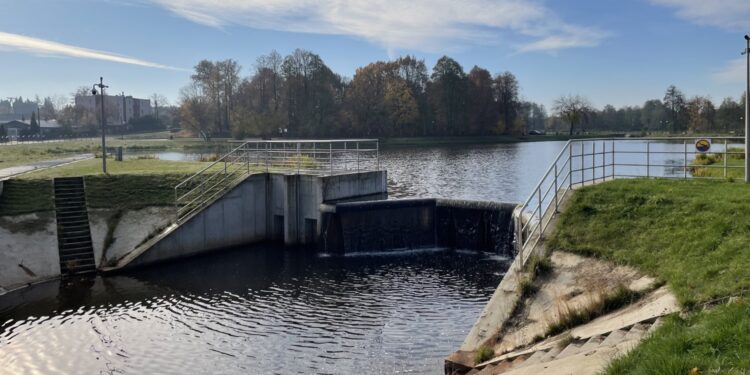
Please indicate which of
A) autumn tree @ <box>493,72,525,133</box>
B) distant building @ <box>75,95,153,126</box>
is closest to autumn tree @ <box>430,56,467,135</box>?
autumn tree @ <box>493,72,525,133</box>

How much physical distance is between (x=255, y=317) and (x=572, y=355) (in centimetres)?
916

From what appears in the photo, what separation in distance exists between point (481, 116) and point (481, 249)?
273ft

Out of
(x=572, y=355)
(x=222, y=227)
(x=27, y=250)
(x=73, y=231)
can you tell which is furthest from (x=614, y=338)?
(x=73, y=231)

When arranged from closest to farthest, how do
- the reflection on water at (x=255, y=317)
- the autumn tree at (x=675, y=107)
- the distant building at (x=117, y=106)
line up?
the reflection on water at (x=255, y=317) < the autumn tree at (x=675, y=107) < the distant building at (x=117, y=106)

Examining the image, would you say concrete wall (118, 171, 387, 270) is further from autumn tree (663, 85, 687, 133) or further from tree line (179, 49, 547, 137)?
autumn tree (663, 85, 687, 133)

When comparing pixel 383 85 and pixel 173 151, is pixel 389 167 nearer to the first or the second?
pixel 173 151

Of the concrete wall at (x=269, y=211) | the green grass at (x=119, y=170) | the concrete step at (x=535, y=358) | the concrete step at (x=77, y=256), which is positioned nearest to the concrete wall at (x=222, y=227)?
the concrete wall at (x=269, y=211)

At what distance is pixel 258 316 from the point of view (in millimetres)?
14719

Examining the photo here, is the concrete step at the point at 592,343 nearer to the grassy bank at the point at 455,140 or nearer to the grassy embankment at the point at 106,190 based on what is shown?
the grassy embankment at the point at 106,190

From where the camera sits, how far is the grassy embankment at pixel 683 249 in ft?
18.2

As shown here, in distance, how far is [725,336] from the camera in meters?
5.73

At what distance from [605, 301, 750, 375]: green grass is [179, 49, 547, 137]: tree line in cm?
7947

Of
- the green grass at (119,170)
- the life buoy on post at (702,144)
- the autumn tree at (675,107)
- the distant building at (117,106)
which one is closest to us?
the life buoy on post at (702,144)

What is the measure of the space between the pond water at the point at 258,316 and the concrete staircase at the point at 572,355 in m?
2.64
